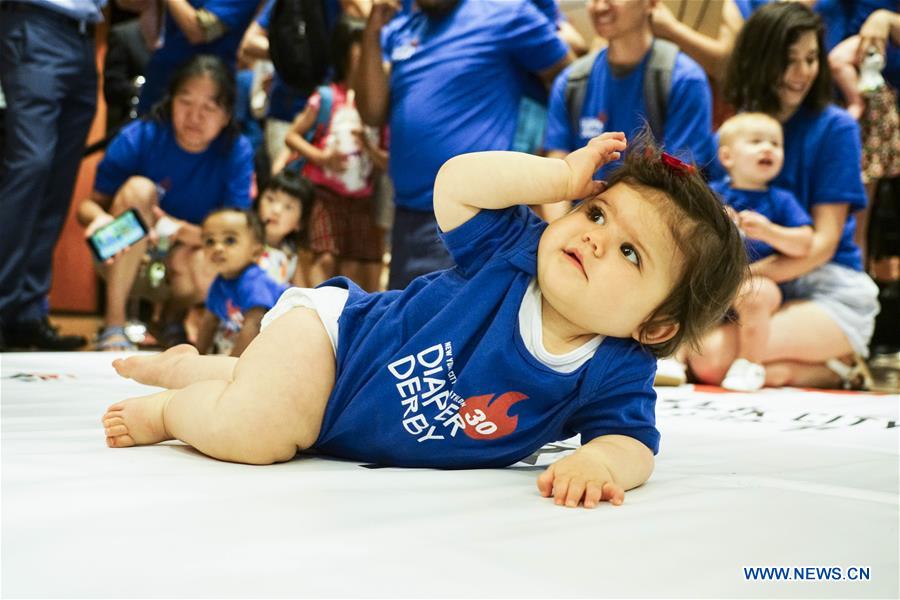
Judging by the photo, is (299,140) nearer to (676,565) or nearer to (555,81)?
(555,81)

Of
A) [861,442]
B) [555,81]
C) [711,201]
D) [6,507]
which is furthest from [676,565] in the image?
[555,81]

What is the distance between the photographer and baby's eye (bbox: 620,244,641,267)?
1101 millimetres

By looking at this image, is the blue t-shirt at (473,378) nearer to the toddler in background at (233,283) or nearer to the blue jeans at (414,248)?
the toddler in background at (233,283)

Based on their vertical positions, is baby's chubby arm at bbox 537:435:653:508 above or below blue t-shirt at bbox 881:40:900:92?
below

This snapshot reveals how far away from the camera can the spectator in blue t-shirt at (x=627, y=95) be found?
2.91 metres

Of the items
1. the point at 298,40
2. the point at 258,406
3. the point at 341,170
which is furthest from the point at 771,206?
the point at 258,406

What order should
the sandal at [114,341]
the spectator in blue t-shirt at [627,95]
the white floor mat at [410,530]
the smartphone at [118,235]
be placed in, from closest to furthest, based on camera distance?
the white floor mat at [410,530]
the spectator in blue t-shirt at [627,95]
the sandal at [114,341]
the smartphone at [118,235]

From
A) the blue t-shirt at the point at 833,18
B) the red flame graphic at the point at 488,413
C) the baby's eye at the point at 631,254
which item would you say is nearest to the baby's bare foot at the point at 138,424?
the red flame graphic at the point at 488,413

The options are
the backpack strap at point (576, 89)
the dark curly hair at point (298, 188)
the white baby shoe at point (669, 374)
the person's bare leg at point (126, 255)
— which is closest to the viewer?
the white baby shoe at point (669, 374)

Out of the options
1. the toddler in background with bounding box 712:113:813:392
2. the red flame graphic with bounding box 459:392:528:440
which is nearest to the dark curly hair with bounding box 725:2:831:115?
the toddler in background with bounding box 712:113:813:392

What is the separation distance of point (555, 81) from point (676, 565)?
102 inches

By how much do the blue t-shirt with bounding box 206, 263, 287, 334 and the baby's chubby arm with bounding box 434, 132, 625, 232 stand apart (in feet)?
6.07

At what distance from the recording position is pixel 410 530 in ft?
2.84

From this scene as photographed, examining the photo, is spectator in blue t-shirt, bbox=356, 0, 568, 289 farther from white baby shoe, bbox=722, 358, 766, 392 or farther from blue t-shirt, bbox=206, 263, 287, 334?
white baby shoe, bbox=722, 358, 766, 392
